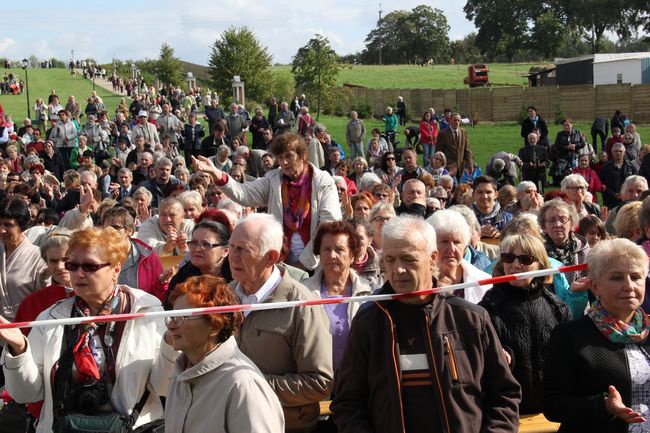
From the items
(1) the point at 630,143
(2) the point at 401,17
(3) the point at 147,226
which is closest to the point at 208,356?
(3) the point at 147,226

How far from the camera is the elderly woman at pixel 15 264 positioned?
727 centimetres

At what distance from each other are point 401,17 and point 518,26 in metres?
24.2

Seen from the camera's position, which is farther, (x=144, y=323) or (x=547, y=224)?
(x=547, y=224)

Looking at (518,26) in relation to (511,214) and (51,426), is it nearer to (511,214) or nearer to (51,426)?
(511,214)

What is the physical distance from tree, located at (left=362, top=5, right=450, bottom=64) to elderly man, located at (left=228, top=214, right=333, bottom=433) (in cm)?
11370

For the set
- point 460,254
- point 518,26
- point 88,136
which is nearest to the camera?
point 460,254

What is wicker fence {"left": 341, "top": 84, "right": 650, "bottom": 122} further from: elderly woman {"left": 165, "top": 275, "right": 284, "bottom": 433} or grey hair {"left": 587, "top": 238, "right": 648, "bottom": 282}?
elderly woman {"left": 165, "top": 275, "right": 284, "bottom": 433}

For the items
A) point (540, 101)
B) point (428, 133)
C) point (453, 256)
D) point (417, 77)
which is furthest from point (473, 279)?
point (417, 77)

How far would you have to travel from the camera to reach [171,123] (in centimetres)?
2677

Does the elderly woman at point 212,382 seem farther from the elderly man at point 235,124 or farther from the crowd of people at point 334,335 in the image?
the elderly man at point 235,124

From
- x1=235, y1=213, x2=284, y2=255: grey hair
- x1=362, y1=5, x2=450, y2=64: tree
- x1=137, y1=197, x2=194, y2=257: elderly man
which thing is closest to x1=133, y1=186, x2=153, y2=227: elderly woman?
x1=137, y1=197, x2=194, y2=257: elderly man

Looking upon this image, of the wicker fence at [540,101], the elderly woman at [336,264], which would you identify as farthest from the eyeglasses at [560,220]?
the wicker fence at [540,101]

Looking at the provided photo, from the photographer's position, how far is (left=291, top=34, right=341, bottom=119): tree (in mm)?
47656

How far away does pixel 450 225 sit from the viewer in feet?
19.4
